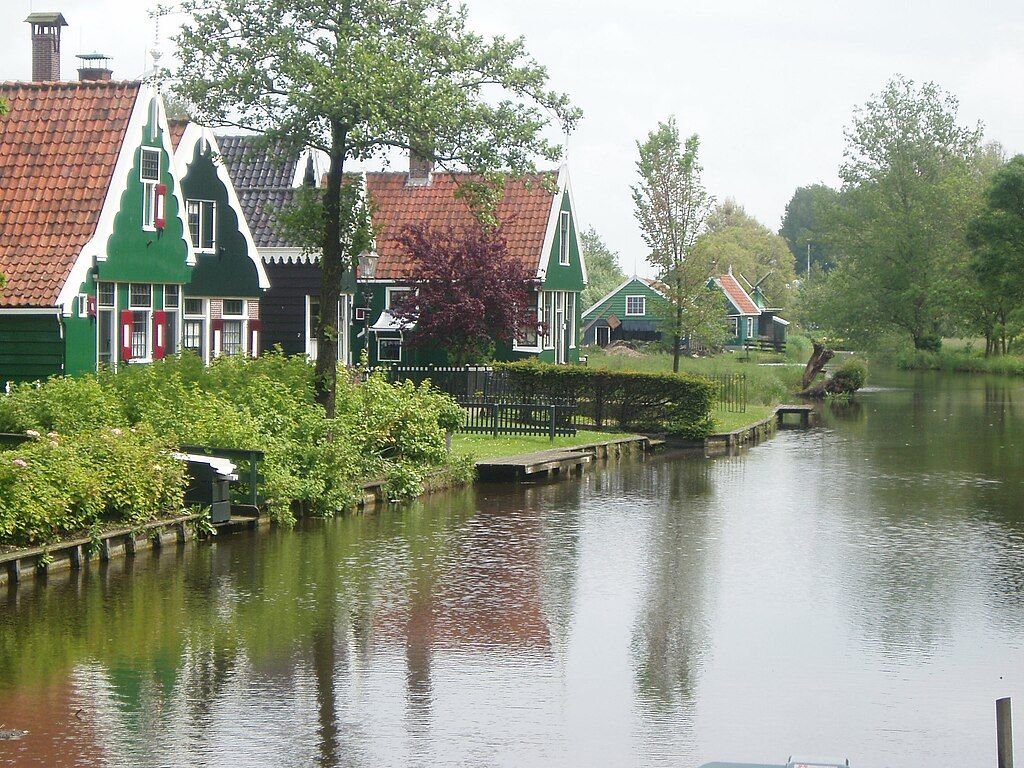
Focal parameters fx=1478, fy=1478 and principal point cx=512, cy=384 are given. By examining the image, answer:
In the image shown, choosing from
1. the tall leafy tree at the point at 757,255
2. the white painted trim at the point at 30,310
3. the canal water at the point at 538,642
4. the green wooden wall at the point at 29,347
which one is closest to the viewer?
the canal water at the point at 538,642

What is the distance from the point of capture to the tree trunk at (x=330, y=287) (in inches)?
1154

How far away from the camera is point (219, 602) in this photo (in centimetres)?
1823

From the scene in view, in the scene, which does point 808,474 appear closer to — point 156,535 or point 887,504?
point 887,504

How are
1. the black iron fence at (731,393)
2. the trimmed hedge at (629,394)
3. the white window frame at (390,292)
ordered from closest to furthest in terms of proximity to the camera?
the trimmed hedge at (629,394), the black iron fence at (731,393), the white window frame at (390,292)

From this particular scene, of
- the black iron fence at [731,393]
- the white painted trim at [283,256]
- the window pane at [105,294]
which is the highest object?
the white painted trim at [283,256]

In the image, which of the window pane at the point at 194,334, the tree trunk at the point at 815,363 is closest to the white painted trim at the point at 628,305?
the tree trunk at the point at 815,363

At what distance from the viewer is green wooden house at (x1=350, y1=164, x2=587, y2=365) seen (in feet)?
175

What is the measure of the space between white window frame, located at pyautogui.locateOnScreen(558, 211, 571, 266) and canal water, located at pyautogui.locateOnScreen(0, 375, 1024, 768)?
93.6 feet

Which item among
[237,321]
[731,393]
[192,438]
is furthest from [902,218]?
[192,438]

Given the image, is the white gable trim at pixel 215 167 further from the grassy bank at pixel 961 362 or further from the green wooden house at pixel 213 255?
the grassy bank at pixel 961 362

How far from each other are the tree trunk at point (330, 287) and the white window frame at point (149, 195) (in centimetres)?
667

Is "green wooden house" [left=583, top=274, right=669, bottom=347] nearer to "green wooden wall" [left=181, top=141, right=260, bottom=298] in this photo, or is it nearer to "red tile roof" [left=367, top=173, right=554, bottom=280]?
"red tile roof" [left=367, top=173, right=554, bottom=280]

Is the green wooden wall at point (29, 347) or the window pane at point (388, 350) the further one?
the window pane at point (388, 350)

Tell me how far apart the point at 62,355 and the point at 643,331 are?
73.0 m
